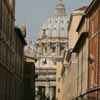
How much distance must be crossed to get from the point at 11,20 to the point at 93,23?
651 inches

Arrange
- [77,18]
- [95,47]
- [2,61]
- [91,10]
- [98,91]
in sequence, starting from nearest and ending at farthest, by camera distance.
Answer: [98,91], [95,47], [91,10], [2,61], [77,18]

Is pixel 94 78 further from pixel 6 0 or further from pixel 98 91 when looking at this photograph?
pixel 6 0

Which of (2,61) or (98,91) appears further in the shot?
(2,61)

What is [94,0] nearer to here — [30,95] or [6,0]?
[6,0]

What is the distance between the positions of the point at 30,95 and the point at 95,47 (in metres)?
55.8

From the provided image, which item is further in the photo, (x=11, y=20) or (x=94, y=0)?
(x=11, y=20)

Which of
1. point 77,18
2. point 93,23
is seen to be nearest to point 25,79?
point 77,18

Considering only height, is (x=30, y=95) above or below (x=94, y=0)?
below

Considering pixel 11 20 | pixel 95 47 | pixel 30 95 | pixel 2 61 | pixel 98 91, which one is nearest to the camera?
pixel 98 91

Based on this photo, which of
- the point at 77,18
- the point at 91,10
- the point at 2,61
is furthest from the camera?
the point at 77,18

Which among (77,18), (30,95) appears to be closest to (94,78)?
(77,18)

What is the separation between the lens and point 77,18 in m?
88.2

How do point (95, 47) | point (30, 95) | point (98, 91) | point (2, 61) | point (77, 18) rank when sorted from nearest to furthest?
point (98, 91) < point (95, 47) < point (2, 61) < point (77, 18) < point (30, 95)

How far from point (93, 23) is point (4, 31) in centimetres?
918
